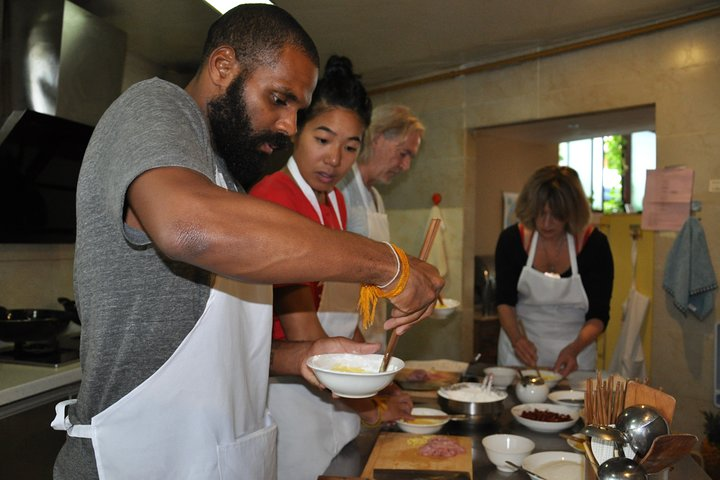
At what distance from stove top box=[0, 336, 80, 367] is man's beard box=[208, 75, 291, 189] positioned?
6.34 ft

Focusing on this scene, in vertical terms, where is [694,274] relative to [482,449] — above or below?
above

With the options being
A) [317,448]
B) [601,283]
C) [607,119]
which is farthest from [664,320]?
[317,448]

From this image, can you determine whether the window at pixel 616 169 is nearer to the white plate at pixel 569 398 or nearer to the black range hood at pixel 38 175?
the white plate at pixel 569 398

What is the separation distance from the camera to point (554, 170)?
3.00 meters

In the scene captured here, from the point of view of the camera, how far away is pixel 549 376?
2.32m

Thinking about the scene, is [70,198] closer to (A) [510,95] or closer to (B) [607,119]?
(A) [510,95]

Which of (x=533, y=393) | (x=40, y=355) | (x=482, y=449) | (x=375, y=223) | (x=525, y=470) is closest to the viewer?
(x=525, y=470)

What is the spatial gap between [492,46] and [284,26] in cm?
346

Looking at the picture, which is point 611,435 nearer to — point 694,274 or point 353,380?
point 353,380

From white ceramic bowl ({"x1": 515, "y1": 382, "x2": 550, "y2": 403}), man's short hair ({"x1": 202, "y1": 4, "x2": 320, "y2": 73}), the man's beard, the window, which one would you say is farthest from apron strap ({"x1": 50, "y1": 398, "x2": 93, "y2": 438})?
the window

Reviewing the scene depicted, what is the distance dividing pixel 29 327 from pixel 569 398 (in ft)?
7.58

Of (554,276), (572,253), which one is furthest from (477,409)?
(572,253)

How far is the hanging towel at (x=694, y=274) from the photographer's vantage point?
3.31 meters

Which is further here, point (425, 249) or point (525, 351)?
point (525, 351)
